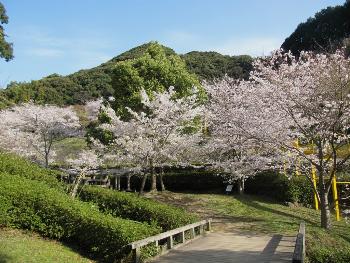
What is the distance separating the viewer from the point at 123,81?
77.3 feet

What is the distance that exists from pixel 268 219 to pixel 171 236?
611 cm

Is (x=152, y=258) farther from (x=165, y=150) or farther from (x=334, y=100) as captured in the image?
(x=165, y=150)

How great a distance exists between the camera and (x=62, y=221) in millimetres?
11047

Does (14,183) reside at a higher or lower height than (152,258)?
higher

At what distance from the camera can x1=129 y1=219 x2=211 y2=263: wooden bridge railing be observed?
9.11 metres

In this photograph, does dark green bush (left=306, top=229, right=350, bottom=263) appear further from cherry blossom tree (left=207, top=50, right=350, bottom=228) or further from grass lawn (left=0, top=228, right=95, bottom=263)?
grass lawn (left=0, top=228, right=95, bottom=263)

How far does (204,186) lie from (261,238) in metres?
11.0

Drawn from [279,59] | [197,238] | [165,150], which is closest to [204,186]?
[165,150]

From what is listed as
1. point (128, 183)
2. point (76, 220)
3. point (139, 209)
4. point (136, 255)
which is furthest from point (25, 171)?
point (128, 183)

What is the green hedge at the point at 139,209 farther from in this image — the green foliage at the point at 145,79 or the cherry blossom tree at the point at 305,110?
the green foliage at the point at 145,79

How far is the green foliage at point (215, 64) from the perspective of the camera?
5550cm

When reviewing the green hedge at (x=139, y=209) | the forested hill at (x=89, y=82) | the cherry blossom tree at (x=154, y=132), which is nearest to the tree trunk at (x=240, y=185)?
the cherry blossom tree at (x=154, y=132)

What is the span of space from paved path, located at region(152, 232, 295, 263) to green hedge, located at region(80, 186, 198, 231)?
0.80m

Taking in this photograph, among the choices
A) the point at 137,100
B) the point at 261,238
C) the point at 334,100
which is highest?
the point at 137,100
